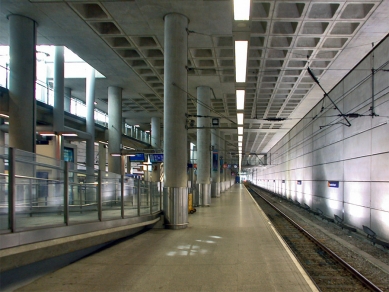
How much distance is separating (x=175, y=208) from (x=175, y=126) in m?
2.92

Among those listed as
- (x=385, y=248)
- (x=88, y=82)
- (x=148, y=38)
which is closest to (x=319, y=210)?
(x=385, y=248)

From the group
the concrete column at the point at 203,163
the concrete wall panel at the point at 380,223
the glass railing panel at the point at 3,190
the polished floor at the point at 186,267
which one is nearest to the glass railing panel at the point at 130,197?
the polished floor at the point at 186,267

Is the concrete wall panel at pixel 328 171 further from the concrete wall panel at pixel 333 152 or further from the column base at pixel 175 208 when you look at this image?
the column base at pixel 175 208

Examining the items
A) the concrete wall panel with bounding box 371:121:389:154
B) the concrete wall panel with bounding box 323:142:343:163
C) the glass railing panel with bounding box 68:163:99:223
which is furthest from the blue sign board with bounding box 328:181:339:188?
the glass railing panel with bounding box 68:163:99:223

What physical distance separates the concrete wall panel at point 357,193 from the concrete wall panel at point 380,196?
52 cm

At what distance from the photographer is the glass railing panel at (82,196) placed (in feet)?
24.3

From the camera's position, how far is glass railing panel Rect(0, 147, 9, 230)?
208 inches

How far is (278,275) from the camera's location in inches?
259

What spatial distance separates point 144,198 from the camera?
11859 millimetres

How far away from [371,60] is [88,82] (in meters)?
16.6

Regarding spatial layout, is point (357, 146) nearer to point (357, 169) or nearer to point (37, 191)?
point (357, 169)

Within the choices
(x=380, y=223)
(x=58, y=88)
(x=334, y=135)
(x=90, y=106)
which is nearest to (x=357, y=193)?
(x=380, y=223)

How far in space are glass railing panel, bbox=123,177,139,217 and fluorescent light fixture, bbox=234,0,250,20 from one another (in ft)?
18.8

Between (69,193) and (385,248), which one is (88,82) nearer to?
(69,193)
